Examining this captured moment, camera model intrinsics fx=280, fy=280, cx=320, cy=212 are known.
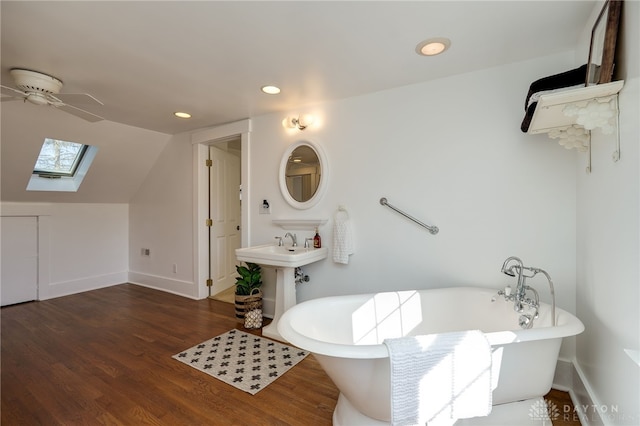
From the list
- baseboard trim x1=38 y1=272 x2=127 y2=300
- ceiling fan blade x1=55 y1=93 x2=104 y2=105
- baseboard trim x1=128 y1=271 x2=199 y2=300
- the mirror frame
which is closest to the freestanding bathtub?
the mirror frame

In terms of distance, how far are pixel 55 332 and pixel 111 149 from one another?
2127mm

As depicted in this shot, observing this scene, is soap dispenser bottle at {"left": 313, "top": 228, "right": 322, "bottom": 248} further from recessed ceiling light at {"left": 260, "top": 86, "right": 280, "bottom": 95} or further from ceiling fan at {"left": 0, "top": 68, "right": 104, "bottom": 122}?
ceiling fan at {"left": 0, "top": 68, "right": 104, "bottom": 122}

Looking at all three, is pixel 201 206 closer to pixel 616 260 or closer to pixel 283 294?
pixel 283 294

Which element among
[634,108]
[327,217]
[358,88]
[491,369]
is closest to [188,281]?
[327,217]

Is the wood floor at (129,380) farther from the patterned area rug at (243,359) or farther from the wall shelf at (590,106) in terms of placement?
the wall shelf at (590,106)

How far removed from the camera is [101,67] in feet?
6.57

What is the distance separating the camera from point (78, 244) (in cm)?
396

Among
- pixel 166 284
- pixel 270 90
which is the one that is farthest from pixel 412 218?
pixel 166 284

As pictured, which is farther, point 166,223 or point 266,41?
point 166,223

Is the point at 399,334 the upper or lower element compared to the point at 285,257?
lower

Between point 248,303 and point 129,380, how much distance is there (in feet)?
3.61

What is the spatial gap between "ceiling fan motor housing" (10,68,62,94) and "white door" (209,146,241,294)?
1.70 m

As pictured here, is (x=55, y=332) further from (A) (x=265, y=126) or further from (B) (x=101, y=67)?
(A) (x=265, y=126)

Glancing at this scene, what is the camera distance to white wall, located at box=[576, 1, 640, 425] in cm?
108
